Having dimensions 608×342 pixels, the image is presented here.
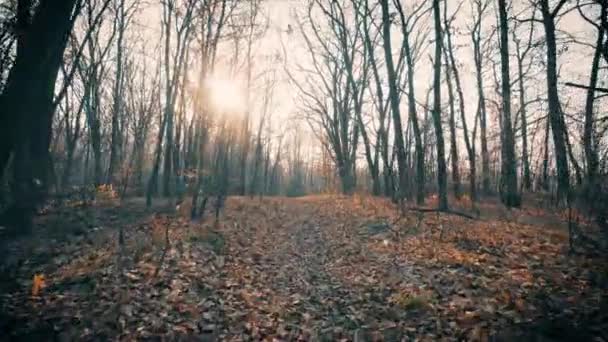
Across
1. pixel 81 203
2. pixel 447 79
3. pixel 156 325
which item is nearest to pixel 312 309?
pixel 156 325

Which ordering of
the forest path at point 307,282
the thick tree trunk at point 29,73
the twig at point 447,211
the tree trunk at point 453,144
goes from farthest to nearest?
the tree trunk at point 453,144 < the twig at point 447,211 < the thick tree trunk at point 29,73 < the forest path at point 307,282

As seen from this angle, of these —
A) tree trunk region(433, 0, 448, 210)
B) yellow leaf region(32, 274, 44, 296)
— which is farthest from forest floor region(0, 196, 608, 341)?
tree trunk region(433, 0, 448, 210)

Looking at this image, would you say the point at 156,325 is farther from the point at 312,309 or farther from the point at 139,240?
the point at 139,240

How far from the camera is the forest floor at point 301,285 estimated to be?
5.11 m

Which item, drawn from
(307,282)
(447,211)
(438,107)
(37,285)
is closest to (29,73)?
(37,285)

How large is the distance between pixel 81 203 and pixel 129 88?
2190cm

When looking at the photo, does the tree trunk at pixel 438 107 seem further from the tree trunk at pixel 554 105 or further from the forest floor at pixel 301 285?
the tree trunk at pixel 554 105

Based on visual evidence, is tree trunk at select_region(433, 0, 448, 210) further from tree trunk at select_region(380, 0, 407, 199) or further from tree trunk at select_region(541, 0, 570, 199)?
tree trunk at select_region(541, 0, 570, 199)

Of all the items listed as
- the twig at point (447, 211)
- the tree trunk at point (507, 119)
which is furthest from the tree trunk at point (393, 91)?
the tree trunk at point (507, 119)

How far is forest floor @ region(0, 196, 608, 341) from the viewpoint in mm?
5109

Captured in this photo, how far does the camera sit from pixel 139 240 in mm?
8977

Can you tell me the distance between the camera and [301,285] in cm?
735

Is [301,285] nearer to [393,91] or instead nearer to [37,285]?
[37,285]

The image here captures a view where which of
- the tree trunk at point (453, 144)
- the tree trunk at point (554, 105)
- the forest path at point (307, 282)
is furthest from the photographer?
the tree trunk at point (453, 144)
